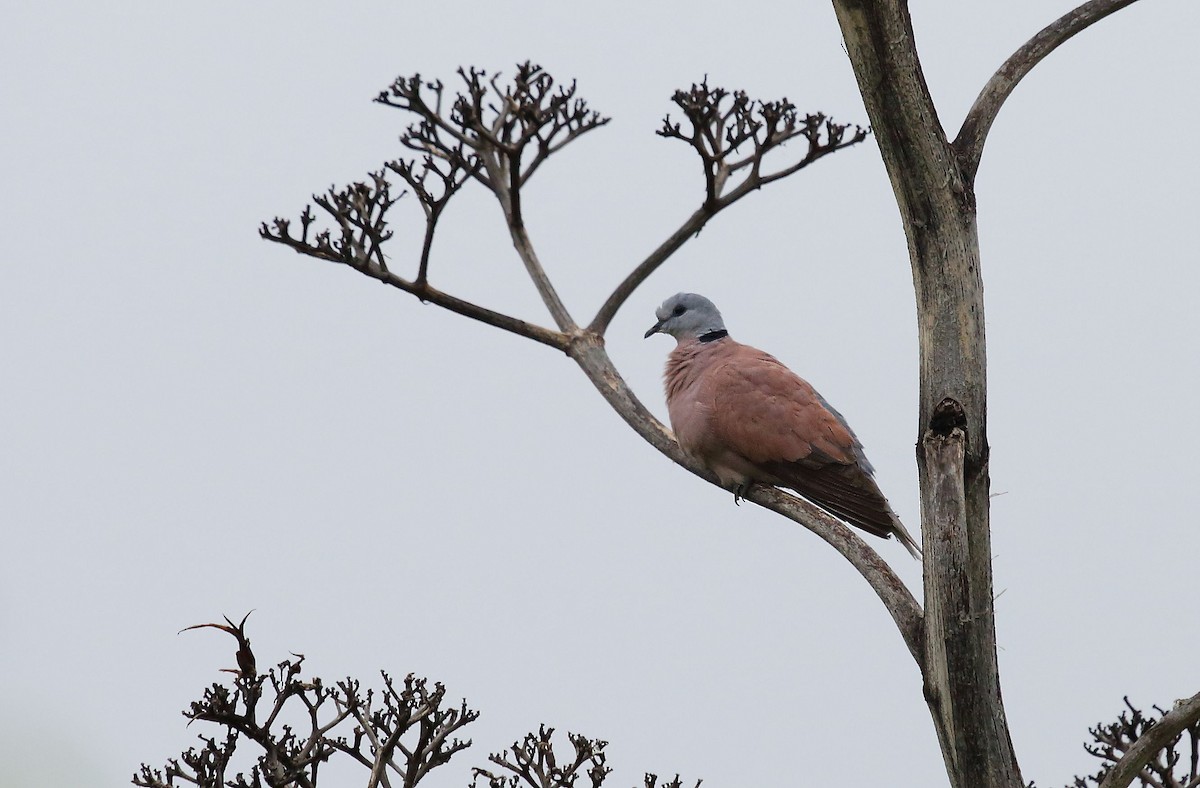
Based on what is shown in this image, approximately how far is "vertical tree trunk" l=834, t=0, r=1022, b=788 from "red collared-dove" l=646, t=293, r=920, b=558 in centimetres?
55

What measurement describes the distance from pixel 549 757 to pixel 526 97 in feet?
4.83

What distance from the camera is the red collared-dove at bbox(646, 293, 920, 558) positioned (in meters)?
2.64

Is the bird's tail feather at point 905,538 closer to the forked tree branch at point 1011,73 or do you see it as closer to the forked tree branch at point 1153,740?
the forked tree branch at point 1153,740

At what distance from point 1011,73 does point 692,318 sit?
3.67 feet

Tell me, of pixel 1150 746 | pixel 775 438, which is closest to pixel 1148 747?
pixel 1150 746

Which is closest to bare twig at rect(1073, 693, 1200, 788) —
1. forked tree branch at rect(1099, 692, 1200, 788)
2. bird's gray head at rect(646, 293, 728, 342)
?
forked tree branch at rect(1099, 692, 1200, 788)

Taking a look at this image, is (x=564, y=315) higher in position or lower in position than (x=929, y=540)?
higher

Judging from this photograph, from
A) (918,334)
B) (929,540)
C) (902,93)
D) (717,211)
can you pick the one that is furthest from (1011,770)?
(717,211)

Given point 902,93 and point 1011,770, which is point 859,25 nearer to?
point 902,93

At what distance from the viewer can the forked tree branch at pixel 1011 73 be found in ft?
6.86

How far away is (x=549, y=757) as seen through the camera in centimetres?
229

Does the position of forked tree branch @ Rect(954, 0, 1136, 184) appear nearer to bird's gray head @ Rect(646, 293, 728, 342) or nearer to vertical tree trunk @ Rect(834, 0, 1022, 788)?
vertical tree trunk @ Rect(834, 0, 1022, 788)

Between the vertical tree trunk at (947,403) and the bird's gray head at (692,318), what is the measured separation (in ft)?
3.23

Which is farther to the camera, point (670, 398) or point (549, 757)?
point (670, 398)
